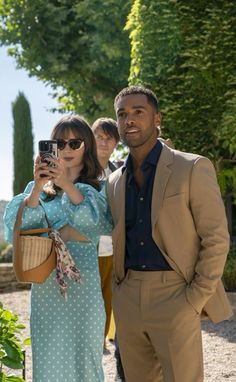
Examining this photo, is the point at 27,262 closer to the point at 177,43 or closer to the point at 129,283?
the point at 129,283

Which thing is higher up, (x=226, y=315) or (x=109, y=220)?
(x=109, y=220)

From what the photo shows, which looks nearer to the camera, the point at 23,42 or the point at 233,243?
the point at 233,243

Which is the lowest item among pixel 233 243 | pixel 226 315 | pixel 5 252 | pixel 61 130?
pixel 5 252

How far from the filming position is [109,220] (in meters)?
3.48

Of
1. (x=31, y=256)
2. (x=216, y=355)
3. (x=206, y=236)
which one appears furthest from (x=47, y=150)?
(x=216, y=355)

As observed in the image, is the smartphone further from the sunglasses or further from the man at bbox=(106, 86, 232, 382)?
the man at bbox=(106, 86, 232, 382)

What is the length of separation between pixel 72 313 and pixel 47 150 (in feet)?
2.77

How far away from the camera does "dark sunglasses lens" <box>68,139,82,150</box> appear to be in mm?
3535

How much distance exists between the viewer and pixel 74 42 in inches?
656

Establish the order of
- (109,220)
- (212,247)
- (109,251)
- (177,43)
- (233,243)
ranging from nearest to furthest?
(212,247), (109,220), (109,251), (177,43), (233,243)

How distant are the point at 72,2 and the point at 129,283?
1456 cm

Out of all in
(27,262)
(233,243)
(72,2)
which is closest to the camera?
(27,262)

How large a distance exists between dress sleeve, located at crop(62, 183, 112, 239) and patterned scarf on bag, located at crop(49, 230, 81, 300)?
14cm

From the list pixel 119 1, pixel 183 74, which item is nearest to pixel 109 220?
pixel 183 74
